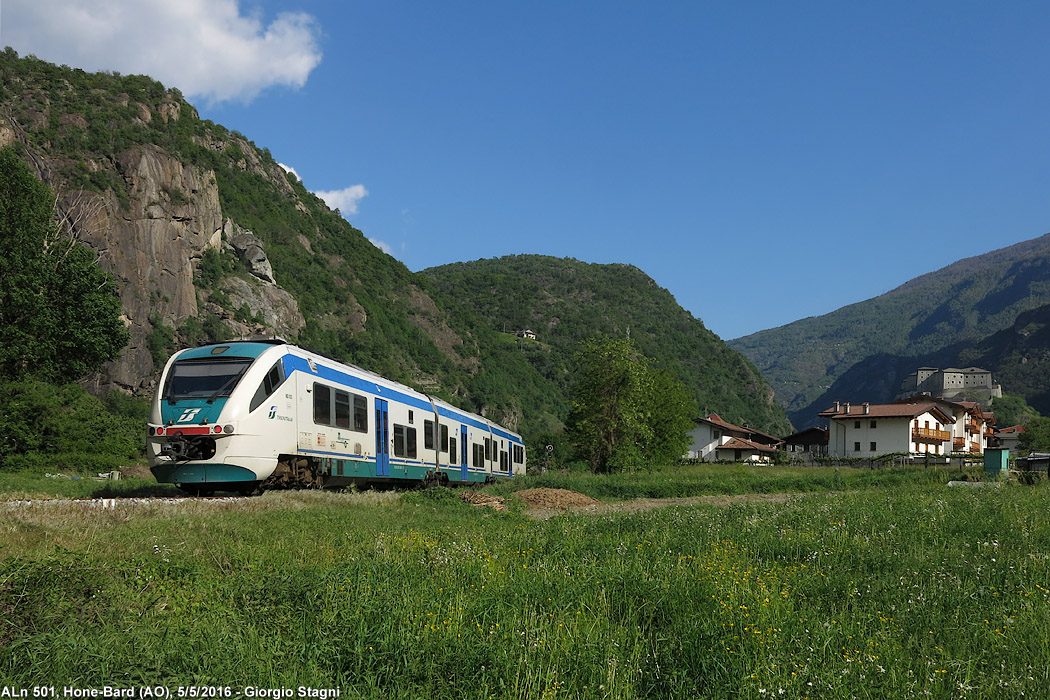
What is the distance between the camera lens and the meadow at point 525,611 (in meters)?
4.86

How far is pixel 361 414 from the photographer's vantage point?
20.5m

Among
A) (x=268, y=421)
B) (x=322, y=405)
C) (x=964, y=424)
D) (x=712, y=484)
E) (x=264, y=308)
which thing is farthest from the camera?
(x=264, y=308)

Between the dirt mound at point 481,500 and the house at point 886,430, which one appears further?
the house at point 886,430

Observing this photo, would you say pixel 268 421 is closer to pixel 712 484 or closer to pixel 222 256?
pixel 712 484

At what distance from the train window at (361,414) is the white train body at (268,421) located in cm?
3

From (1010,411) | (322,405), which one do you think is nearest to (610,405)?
(322,405)

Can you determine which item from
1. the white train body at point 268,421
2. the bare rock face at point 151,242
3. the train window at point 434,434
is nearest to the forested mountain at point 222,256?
the bare rock face at point 151,242

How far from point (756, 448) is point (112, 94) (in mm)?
105678

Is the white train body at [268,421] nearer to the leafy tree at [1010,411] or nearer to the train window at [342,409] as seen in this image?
the train window at [342,409]

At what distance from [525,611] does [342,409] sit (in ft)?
45.8

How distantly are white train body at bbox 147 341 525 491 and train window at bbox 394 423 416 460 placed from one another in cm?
12

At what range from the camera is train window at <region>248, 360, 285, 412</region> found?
1562cm

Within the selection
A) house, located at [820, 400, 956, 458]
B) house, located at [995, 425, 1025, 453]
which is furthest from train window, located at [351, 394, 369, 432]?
house, located at [995, 425, 1025, 453]

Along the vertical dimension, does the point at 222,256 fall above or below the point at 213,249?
below
